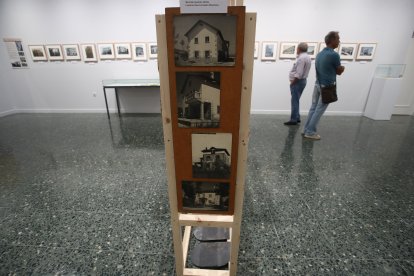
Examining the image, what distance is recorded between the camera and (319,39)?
432 cm

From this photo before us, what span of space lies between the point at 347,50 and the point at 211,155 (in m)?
4.89

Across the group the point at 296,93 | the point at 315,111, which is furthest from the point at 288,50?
the point at 315,111

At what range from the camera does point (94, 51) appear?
4.63m

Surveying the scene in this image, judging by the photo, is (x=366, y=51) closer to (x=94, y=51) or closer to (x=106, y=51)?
(x=106, y=51)

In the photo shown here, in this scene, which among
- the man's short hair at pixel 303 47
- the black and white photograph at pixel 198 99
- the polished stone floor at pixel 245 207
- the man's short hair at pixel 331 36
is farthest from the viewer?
the man's short hair at pixel 303 47

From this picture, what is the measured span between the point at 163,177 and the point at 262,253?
1324mm

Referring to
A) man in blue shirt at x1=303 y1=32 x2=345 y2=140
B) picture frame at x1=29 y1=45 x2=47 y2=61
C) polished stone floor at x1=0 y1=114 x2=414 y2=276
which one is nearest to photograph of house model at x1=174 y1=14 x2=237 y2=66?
polished stone floor at x1=0 y1=114 x2=414 y2=276

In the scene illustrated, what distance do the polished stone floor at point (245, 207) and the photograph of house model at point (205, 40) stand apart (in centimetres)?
126

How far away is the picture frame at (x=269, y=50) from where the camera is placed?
4.40m

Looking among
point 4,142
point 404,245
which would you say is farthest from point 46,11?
point 404,245

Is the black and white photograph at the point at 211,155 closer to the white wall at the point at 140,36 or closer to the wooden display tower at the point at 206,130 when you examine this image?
the wooden display tower at the point at 206,130

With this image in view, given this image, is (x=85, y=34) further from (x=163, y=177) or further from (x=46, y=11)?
(x=163, y=177)

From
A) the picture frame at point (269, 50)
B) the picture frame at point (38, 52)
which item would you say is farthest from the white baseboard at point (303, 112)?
the picture frame at point (38, 52)

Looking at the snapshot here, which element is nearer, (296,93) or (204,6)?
(204,6)
